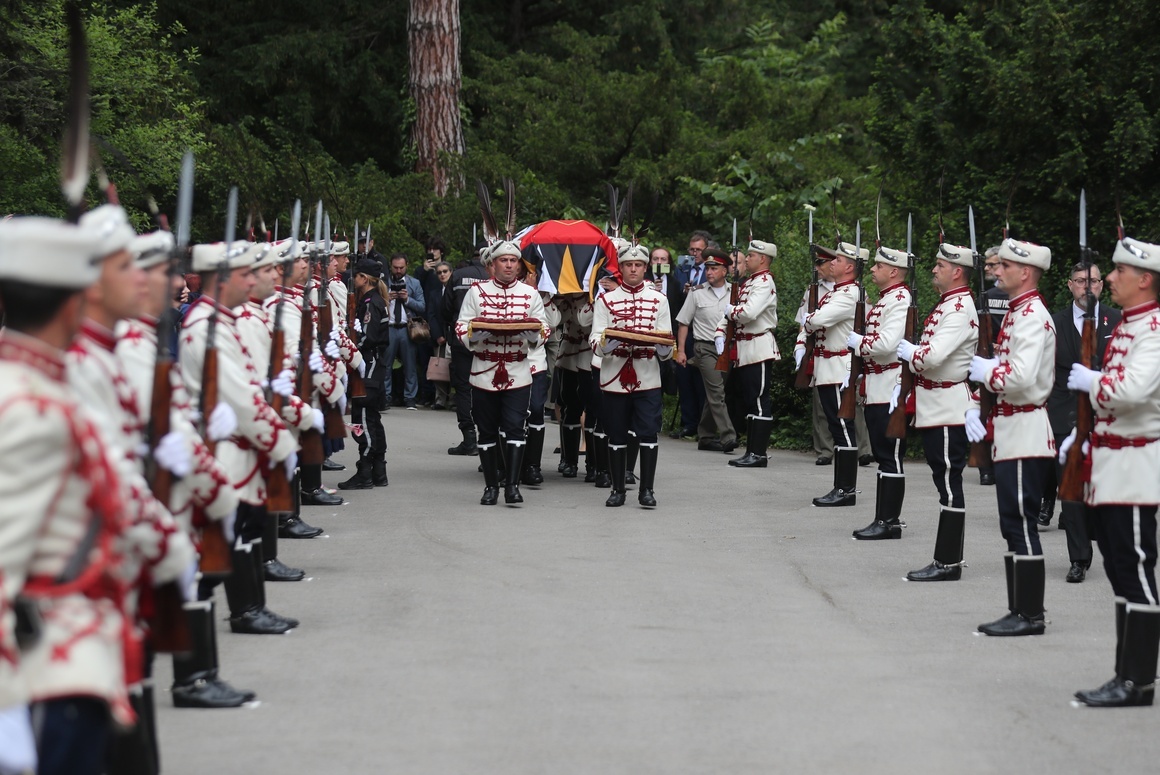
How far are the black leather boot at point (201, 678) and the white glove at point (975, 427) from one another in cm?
430

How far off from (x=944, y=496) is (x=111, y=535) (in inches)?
275

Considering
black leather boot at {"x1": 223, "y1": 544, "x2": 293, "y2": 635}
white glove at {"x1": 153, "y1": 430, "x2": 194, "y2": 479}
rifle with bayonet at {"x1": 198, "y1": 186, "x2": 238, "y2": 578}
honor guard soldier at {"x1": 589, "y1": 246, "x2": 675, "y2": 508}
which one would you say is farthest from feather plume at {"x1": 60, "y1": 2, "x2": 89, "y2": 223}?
honor guard soldier at {"x1": 589, "y1": 246, "x2": 675, "y2": 508}

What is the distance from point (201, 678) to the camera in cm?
668

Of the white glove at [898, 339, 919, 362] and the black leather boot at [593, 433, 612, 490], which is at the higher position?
the white glove at [898, 339, 919, 362]

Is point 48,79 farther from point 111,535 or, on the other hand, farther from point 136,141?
point 111,535

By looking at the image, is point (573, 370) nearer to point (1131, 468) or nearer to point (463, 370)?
point (463, 370)

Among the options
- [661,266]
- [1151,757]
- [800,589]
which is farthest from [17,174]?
[1151,757]

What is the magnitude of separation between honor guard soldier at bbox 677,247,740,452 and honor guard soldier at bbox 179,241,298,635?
9433 millimetres

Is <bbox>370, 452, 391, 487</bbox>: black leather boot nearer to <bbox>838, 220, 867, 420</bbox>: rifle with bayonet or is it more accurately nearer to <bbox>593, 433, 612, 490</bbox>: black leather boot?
<bbox>593, 433, 612, 490</bbox>: black leather boot

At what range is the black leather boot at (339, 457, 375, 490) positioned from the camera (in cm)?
1357

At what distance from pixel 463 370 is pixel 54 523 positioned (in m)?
11.9

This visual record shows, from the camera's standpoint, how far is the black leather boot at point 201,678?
659 cm

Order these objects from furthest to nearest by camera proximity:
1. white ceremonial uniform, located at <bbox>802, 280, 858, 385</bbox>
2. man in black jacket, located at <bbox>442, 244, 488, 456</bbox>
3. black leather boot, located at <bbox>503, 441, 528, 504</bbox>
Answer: man in black jacket, located at <bbox>442, 244, 488, 456</bbox> < white ceremonial uniform, located at <bbox>802, 280, 858, 385</bbox> < black leather boot, located at <bbox>503, 441, 528, 504</bbox>

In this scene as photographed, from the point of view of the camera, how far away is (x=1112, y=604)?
29.6 feet
